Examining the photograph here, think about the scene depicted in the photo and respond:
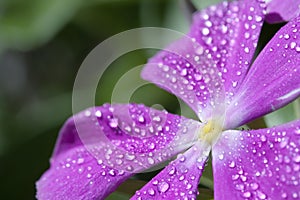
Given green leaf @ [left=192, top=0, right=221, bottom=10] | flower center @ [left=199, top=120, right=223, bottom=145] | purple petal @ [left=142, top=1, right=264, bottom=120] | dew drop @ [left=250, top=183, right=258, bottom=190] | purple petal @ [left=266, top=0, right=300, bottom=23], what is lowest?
dew drop @ [left=250, top=183, right=258, bottom=190]

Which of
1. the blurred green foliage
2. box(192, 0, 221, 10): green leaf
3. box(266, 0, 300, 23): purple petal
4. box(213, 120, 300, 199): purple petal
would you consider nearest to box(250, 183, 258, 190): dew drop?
box(213, 120, 300, 199): purple petal

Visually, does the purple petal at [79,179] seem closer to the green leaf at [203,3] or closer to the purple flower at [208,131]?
the purple flower at [208,131]

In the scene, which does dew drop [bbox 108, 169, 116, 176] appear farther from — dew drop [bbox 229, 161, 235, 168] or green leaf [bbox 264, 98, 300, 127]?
green leaf [bbox 264, 98, 300, 127]

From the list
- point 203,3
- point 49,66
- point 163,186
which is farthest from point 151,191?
point 49,66

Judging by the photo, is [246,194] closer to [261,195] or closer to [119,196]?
[261,195]

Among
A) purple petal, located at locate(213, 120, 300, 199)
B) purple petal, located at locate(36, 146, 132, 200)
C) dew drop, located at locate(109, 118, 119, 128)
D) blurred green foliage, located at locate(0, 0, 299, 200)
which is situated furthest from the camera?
blurred green foliage, located at locate(0, 0, 299, 200)

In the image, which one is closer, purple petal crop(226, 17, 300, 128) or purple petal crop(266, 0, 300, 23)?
purple petal crop(226, 17, 300, 128)

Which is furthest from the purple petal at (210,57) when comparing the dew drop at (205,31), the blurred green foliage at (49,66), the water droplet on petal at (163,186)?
the blurred green foliage at (49,66)
